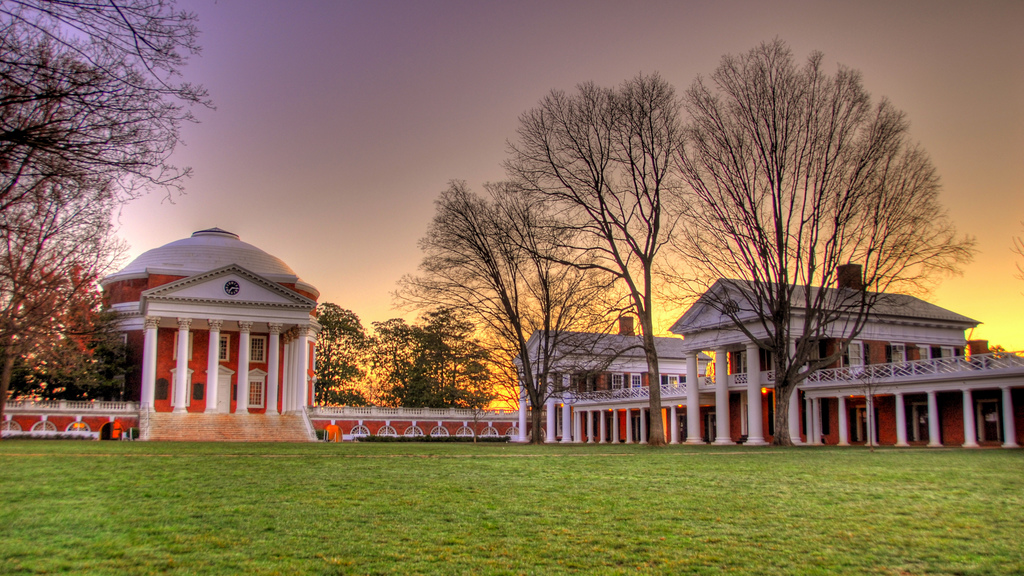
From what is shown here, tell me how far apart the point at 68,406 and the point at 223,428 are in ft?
42.4

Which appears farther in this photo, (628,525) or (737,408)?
(737,408)

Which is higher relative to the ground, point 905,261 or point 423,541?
point 905,261

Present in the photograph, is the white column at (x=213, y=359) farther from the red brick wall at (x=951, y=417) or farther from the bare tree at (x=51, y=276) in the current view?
the red brick wall at (x=951, y=417)

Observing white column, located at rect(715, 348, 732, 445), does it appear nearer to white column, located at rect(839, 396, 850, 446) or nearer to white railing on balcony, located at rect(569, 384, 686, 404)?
white column, located at rect(839, 396, 850, 446)

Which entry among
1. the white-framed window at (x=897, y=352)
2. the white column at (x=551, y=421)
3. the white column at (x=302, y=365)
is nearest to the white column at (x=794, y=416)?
the white-framed window at (x=897, y=352)

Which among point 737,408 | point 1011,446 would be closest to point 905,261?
point 1011,446

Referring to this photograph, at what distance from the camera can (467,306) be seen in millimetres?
31344

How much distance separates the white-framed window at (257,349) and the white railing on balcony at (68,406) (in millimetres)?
9535

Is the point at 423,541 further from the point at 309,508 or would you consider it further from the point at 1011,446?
the point at 1011,446

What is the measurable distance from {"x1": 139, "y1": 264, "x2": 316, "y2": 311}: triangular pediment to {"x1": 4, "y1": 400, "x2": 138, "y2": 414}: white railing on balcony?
7.28m

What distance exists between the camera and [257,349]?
60281 millimetres

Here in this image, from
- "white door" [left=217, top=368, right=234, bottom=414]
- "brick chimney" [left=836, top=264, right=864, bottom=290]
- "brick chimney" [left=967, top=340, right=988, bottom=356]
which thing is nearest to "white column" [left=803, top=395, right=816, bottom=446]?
"brick chimney" [left=836, top=264, right=864, bottom=290]

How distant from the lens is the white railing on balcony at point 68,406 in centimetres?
4972

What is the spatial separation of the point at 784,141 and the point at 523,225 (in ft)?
33.9
